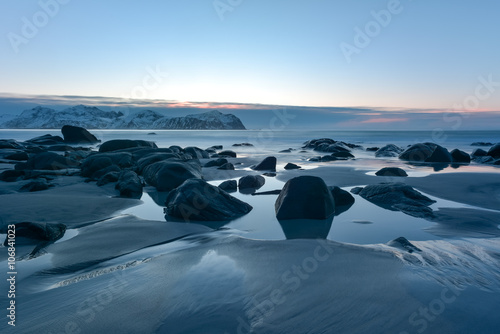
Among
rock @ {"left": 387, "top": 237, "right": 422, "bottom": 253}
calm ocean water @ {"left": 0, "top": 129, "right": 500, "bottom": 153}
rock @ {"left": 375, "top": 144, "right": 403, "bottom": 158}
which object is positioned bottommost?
calm ocean water @ {"left": 0, "top": 129, "right": 500, "bottom": 153}

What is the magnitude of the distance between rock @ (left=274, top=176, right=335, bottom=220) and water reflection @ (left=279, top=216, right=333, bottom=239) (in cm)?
13

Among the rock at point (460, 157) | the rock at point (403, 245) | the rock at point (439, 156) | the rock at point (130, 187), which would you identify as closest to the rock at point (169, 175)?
the rock at point (130, 187)

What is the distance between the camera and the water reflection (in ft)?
Result: 14.6

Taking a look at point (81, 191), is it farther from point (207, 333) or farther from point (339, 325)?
point (339, 325)

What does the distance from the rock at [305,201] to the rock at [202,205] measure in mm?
805

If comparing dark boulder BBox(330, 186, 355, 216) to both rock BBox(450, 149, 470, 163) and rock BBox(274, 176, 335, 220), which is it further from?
rock BBox(450, 149, 470, 163)

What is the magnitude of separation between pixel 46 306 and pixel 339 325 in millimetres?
2333

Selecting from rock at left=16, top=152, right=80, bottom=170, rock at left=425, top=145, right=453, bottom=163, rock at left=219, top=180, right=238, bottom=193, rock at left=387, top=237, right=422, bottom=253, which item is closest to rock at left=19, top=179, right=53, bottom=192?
rock at left=16, top=152, right=80, bottom=170

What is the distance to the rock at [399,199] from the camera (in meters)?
5.77

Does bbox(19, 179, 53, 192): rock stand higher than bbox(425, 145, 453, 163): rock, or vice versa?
bbox(19, 179, 53, 192): rock

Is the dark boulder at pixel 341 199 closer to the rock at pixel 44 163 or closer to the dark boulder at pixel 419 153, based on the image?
the rock at pixel 44 163

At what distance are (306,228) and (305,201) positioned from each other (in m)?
0.72

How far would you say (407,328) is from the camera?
6.88 ft

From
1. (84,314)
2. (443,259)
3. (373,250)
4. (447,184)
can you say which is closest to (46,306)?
(84,314)
